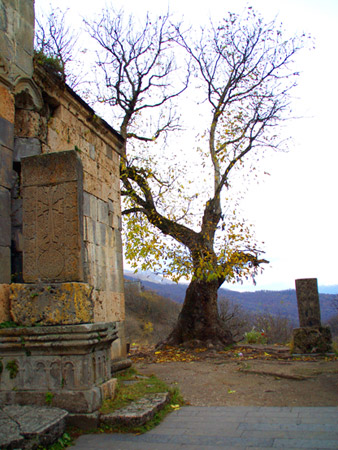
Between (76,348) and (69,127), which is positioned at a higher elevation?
(69,127)

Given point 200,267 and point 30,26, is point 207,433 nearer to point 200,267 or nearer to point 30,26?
point 30,26

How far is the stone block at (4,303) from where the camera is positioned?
164 inches

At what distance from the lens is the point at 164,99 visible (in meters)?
15.3

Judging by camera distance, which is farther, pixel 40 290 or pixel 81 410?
pixel 40 290

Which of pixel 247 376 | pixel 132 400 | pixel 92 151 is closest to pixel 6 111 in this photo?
pixel 92 151

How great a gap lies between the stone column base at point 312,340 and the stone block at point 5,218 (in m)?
7.71

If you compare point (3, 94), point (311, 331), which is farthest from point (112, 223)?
point (311, 331)

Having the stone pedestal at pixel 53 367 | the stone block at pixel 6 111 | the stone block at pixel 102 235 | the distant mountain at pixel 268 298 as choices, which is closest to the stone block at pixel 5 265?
the stone pedestal at pixel 53 367

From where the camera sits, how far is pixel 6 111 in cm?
487

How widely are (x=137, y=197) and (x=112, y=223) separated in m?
6.16

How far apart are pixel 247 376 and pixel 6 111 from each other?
5.65m

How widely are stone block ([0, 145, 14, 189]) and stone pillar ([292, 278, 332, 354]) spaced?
7.90 meters

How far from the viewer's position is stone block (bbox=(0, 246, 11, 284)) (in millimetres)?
4480

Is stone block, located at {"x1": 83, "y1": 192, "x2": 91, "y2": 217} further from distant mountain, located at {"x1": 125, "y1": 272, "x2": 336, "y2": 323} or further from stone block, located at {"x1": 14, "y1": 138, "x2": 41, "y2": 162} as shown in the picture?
distant mountain, located at {"x1": 125, "y1": 272, "x2": 336, "y2": 323}
